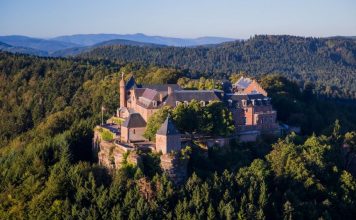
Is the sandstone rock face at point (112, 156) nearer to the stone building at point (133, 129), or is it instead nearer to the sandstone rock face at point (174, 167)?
the stone building at point (133, 129)

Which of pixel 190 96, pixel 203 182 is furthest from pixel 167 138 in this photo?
pixel 190 96

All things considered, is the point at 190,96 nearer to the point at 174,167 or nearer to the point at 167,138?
the point at 167,138

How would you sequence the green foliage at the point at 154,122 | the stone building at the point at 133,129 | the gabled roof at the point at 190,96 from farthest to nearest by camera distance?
1. the gabled roof at the point at 190,96
2. the stone building at the point at 133,129
3. the green foliage at the point at 154,122

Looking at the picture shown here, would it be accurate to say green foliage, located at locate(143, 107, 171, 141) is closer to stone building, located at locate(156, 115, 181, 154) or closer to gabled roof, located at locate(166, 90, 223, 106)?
stone building, located at locate(156, 115, 181, 154)

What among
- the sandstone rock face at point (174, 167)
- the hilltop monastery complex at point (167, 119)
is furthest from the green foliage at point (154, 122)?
the sandstone rock face at point (174, 167)

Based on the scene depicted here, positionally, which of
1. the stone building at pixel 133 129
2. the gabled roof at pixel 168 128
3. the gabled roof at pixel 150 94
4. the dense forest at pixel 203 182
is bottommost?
the dense forest at pixel 203 182

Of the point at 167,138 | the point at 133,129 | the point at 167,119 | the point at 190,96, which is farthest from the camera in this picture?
the point at 190,96
